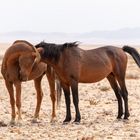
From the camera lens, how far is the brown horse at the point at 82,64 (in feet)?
40.6

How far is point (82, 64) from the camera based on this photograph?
502 inches

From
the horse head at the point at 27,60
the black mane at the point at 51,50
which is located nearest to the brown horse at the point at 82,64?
the black mane at the point at 51,50

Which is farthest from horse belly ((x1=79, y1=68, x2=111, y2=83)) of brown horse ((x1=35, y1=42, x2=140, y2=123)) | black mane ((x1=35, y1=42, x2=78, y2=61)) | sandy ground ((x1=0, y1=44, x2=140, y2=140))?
sandy ground ((x1=0, y1=44, x2=140, y2=140))

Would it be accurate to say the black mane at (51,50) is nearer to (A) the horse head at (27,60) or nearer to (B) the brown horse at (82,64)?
(B) the brown horse at (82,64)

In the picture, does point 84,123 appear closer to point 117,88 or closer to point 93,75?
point 93,75

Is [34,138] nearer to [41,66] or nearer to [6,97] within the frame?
[41,66]

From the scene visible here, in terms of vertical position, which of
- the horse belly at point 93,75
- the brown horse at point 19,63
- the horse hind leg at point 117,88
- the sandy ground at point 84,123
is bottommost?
the sandy ground at point 84,123

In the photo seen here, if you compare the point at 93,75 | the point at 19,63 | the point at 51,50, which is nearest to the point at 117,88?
the point at 93,75

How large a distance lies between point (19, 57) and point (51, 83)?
5.53ft

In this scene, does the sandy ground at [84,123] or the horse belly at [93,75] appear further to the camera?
the horse belly at [93,75]

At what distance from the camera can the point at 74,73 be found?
1246 cm

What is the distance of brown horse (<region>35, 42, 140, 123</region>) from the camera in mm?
12383

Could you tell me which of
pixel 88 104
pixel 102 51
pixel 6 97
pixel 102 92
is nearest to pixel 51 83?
pixel 102 51

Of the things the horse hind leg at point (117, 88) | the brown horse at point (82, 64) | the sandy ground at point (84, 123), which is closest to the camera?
the sandy ground at point (84, 123)
